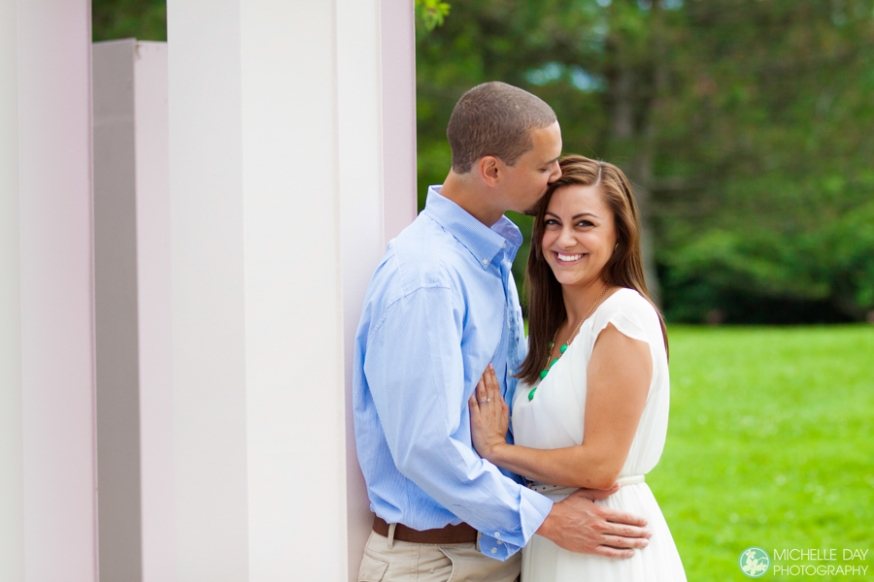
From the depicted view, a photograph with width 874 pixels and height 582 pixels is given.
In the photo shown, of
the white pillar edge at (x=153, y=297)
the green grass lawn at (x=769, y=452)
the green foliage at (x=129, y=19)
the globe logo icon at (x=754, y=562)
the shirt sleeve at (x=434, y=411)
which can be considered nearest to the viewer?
the shirt sleeve at (x=434, y=411)

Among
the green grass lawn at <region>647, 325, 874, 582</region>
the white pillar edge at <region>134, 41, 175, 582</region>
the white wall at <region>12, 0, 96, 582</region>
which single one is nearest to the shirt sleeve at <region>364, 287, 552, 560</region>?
the white wall at <region>12, 0, 96, 582</region>

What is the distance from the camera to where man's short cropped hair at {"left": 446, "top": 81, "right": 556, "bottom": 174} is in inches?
76.1

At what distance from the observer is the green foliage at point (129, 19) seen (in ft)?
30.3

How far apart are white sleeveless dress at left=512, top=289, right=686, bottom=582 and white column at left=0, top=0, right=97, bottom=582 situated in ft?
3.79

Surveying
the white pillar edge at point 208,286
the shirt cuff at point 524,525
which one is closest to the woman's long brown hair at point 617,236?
the shirt cuff at point 524,525

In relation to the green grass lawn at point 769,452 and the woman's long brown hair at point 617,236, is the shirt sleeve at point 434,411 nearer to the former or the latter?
the woman's long brown hair at point 617,236

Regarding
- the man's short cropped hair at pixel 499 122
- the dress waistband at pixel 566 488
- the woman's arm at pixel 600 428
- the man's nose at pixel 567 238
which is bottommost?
the dress waistband at pixel 566 488

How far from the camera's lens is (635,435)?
1.96m

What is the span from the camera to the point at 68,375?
82.0 inches

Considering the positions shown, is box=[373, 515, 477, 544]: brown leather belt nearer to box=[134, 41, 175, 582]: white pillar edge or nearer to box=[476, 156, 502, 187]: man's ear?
box=[476, 156, 502, 187]: man's ear

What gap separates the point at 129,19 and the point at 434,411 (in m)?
9.20

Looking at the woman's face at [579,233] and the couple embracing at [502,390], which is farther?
the woman's face at [579,233]

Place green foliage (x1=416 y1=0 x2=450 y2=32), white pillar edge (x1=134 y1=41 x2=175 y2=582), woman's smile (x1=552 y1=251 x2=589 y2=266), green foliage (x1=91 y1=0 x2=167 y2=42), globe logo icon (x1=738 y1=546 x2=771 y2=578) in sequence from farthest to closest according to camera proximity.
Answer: green foliage (x1=91 y1=0 x2=167 y2=42)
globe logo icon (x1=738 y1=546 x2=771 y2=578)
green foliage (x1=416 y1=0 x2=450 y2=32)
white pillar edge (x1=134 y1=41 x2=175 y2=582)
woman's smile (x1=552 y1=251 x2=589 y2=266)

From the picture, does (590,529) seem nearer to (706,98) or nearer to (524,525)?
(524,525)
